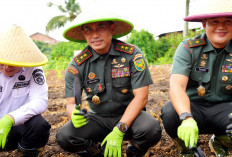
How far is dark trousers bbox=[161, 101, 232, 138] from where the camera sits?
171 cm

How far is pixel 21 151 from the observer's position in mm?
1831

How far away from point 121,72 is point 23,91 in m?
0.80

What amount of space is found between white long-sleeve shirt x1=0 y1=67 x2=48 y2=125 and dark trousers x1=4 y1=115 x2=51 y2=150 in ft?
0.23

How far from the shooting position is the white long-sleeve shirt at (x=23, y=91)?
69.0 inches

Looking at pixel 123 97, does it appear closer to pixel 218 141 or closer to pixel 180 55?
pixel 180 55

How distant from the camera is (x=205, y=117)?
5.89 ft

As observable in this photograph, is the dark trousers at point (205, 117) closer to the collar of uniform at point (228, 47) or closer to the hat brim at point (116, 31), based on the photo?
the collar of uniform at point (228, 47)

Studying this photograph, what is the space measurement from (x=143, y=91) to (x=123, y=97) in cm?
20

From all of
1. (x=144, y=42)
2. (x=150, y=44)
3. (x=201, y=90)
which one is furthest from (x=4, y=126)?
(x=150, y=44)

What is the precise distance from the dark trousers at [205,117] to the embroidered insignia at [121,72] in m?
0.41

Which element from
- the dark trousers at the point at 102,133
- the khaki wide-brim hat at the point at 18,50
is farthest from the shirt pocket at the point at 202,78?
the khaki wide-brim hat at the point at 18,50

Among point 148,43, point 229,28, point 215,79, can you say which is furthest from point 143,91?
point 148,43

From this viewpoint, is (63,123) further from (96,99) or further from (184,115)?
(184,115)

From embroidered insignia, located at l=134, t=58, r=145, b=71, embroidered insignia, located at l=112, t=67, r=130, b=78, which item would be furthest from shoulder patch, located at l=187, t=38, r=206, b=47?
embroidered insignia, located at l=112, t=67, r=130, b=78
